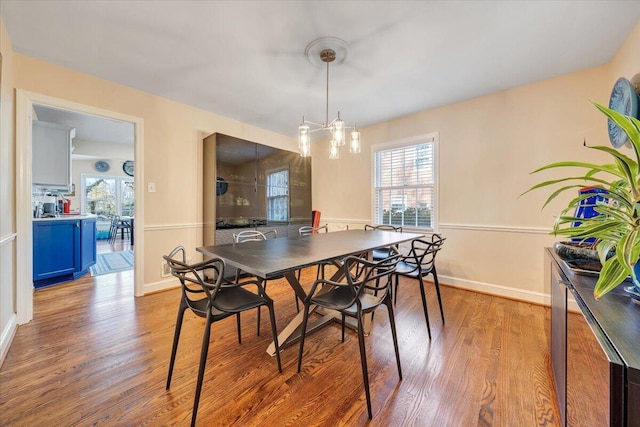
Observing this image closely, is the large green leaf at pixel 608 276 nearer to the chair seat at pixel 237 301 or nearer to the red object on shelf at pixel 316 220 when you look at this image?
the chair seat at pixel 237 301

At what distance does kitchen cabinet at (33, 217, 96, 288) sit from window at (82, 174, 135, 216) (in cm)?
438

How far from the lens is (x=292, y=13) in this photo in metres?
1.80

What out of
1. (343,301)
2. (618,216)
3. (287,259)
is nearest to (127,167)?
(287,259)

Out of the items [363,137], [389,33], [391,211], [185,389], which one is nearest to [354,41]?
[389,33]

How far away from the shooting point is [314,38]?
205 cm

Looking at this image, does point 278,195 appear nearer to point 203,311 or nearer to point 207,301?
point 207,301

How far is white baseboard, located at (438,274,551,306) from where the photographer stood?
278 centimetres

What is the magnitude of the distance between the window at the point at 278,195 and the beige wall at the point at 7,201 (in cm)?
272

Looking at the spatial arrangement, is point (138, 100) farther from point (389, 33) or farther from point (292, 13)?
point (389, 33)

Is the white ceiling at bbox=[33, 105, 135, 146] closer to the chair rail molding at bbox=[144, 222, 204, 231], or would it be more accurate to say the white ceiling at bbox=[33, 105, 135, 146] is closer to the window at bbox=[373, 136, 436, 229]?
the chair rail molding at bbox=[144, 222, 204, 231]

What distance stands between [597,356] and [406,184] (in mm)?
3202

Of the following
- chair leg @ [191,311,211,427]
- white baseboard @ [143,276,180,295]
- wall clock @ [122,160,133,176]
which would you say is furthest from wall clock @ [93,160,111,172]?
chair leg @ [191,311,211,427]

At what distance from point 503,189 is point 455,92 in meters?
1.31

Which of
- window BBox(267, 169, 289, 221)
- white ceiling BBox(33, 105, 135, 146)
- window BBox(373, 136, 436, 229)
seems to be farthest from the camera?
window BBox(267, 169, 289, 221)
